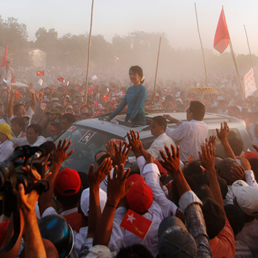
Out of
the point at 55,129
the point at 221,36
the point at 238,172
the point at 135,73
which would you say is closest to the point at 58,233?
the point at 238,172

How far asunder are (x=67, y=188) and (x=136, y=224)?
0.77 metres

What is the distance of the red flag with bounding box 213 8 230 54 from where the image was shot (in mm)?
9312

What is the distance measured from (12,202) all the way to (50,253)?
430 mm

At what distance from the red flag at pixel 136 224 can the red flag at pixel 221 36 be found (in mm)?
9307

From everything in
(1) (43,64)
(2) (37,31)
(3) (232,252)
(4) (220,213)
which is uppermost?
(2) (37,31)

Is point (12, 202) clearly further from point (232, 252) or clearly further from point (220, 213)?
point (232, 252)

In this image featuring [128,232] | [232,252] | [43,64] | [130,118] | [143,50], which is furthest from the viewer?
[143,50]

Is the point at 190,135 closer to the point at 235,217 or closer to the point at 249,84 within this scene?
the point at 235,217

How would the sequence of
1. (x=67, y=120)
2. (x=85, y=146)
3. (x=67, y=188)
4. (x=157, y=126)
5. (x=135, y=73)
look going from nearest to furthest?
(x=67, y=188) → (x=157, y=126) → (x=85, y=146) → (x=135, y=73) → (x=67, y=120)

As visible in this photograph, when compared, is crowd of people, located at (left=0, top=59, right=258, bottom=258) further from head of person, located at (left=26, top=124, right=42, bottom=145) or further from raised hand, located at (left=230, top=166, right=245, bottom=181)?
head of person, located at (left=26, top=124, right=42, bottom=145)

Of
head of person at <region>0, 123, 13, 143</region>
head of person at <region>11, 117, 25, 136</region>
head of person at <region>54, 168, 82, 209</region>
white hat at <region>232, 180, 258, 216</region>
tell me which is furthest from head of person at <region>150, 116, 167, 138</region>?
head of person at <region>11, 117, 25, 136</region>

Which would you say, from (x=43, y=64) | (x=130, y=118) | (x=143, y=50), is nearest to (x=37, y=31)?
(x=43, y=64)

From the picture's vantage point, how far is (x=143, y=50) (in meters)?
78.4

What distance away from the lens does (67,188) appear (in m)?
2.08
